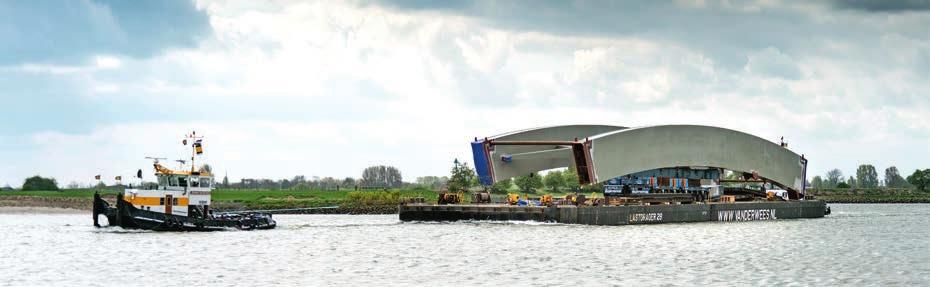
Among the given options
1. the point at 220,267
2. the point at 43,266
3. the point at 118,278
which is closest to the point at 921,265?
the point at 220,267

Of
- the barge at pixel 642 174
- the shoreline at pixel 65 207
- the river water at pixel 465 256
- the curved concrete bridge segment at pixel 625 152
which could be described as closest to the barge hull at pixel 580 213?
the barge at pixel 642 174

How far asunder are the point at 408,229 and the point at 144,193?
17.1 metres

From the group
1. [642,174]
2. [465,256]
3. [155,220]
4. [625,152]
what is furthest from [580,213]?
[155,220]

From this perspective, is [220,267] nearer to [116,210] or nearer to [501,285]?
[501,285]

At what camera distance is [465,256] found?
49.2 meters

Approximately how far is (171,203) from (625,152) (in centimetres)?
3975

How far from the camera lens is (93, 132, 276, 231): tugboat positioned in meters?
61.9

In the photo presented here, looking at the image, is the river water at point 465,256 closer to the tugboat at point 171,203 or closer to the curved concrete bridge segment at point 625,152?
the tugboat at point 171,203

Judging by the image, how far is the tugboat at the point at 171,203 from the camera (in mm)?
61875

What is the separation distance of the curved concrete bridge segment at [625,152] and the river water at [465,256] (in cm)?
1471

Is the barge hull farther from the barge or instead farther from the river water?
the river water

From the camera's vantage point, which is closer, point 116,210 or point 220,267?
point 220,267

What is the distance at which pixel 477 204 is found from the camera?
81.8m

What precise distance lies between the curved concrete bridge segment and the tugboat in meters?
30.7
